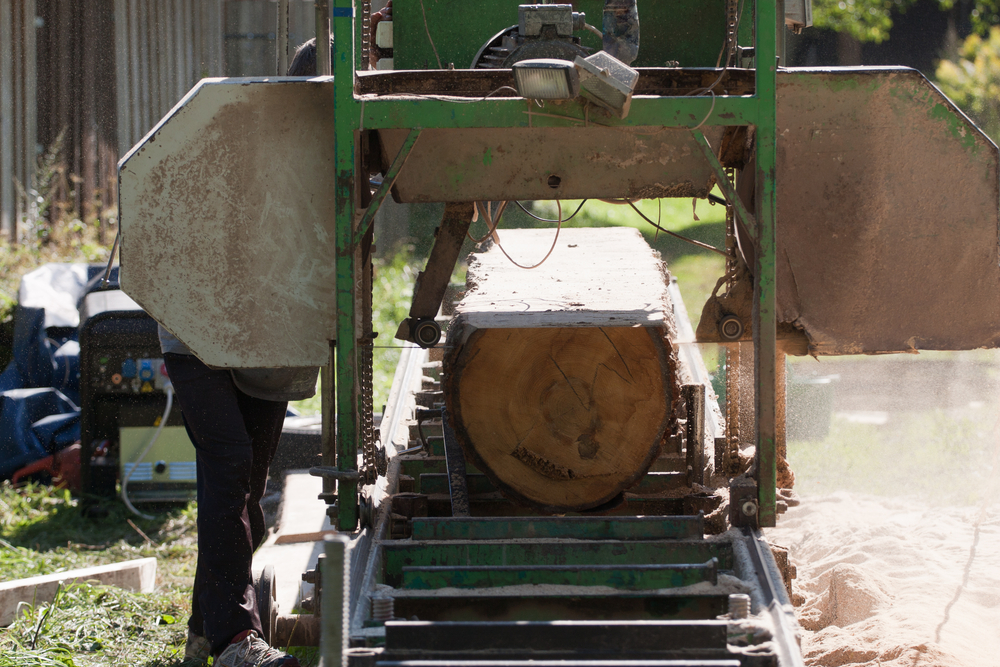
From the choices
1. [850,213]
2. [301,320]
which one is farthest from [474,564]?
[850,213]

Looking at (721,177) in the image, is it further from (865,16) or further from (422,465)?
(865,16)

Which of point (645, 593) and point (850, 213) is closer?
point (645, 593)

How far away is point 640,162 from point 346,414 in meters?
1.23

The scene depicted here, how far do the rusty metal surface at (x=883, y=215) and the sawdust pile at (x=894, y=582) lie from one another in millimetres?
1013

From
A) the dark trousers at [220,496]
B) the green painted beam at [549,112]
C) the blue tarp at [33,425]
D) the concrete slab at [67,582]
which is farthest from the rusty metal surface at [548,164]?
the blue tarp at [33,425]

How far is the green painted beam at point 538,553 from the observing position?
2742 millimetres

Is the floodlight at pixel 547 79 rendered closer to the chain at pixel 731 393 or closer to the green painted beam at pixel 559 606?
the chain at pixel 731 393

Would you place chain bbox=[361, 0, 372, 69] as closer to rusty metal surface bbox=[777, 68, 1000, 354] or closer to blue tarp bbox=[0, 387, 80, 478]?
rusty metal surface bbox=[777, 68, 1000, 354]

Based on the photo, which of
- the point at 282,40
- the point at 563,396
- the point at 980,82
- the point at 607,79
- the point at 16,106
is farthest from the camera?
the point at 980,82

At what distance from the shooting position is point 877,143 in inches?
120

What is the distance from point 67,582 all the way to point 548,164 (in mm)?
2712

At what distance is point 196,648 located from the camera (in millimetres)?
3480

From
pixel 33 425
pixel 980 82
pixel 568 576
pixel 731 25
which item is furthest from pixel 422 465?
pixel 980 82

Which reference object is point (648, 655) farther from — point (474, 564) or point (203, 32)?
point (203, 32)
